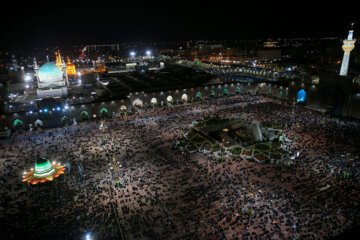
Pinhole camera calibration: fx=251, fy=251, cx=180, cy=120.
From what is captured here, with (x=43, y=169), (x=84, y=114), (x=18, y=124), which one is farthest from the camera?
(x=84, y=114)

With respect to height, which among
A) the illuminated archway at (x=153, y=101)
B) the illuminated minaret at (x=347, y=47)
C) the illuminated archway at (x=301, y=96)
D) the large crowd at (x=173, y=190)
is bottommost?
the large crowd at (x=173, y=190)

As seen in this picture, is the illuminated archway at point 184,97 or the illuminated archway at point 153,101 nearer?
the illuminated archway at point 153,101

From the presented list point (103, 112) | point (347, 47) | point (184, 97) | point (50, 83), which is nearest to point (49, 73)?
point (50, 83)

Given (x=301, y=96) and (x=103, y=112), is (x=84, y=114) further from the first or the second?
(x=301, y=96)

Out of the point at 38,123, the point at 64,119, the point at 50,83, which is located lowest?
the point at 38,123

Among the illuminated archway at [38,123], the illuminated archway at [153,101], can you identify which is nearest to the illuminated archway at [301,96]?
the illuminated archway at [153,101]

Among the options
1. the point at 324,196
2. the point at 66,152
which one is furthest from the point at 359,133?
the point at 66,152

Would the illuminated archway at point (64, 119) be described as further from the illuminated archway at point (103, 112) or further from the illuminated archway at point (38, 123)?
the illuminated archway at point (103, 112)

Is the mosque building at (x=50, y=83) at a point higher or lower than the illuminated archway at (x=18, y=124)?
higher

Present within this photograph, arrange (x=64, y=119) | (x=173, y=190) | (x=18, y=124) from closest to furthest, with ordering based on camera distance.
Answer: (x=173, y=190), (x=18, y=124), (x=64, y=119)
